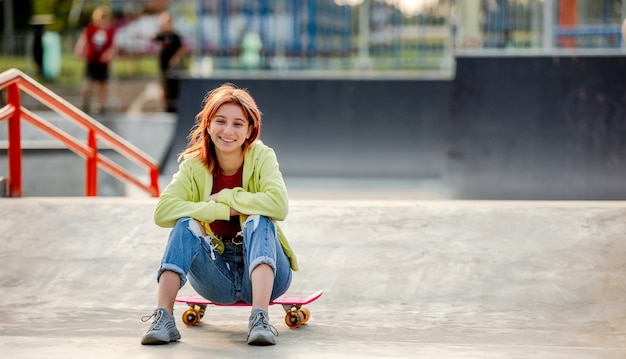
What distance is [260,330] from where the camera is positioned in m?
5.18

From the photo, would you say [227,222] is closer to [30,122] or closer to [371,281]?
[371,281]

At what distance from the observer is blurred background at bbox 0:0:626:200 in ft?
39.1

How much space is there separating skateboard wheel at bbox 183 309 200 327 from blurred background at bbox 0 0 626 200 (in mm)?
6565

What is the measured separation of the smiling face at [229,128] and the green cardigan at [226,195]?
12 centimetres

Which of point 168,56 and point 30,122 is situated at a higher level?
point 168,56

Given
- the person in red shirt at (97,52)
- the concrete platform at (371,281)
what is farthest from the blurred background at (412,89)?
the concrete platform at (371,281)

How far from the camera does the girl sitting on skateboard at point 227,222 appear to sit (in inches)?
207

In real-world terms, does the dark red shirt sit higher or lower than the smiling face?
lower

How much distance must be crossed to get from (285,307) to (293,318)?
0.06 meters

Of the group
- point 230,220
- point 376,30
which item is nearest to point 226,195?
point 230,220

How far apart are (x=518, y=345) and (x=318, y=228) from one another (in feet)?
8.03

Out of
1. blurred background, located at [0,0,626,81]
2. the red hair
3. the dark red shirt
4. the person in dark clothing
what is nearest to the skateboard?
the dark red shirt

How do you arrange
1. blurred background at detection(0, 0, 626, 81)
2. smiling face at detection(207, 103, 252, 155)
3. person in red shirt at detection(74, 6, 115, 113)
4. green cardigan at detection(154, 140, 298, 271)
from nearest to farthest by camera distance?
1. green cardigan at detection(154, 140, 298, 271)
2. smiling face at detection(207, 103, 252, 155)
3. blurred background at detection(0, 0, 626, 81)
4. person in red shirt at detection(74, 6, 115, 113)

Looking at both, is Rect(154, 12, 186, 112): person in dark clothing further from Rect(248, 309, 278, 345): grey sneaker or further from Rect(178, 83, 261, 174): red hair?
Rect(248, 309, 278, 345): grey sneaker
